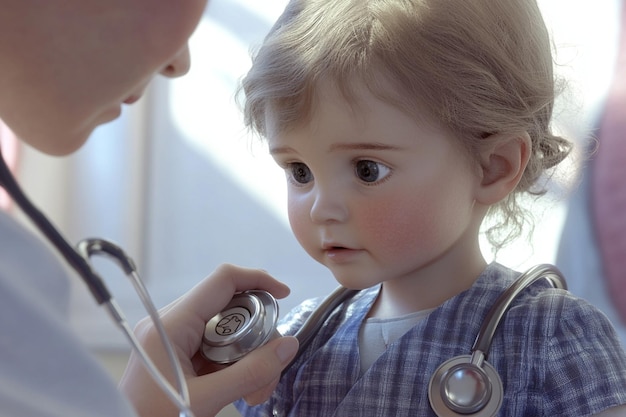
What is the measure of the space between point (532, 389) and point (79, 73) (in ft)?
1.94

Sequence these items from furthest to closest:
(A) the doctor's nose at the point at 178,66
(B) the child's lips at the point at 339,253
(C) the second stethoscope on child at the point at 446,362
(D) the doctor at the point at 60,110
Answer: (B) the child's lips at the point at 339,253
(C) the second stethoscope on child at the point at 446,362
(A) the doctor's nose at the point at 178,66
(D) the doctor at the point at 60,110

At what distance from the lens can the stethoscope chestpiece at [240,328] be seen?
99 cm

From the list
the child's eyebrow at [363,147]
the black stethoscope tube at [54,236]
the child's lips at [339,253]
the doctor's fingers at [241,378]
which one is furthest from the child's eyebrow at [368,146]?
the black stethoscope tube at [54,236]

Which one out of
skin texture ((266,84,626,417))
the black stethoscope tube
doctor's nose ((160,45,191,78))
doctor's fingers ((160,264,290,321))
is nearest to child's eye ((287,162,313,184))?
skin texture ((266,84,626,417))

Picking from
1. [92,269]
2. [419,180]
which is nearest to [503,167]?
[419,180]

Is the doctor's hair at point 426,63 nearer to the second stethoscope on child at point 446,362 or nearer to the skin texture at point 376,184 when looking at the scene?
the skin texture at point 376,184

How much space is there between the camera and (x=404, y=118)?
989 mm

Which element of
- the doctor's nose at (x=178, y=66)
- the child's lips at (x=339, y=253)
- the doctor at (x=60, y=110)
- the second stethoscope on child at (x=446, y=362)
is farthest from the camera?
the child's lips at (x=339, y=253)

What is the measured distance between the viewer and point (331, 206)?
994 mm

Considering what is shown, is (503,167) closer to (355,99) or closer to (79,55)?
(355,99)

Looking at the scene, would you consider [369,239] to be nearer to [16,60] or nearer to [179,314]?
[179,314]

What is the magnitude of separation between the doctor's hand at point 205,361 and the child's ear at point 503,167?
28 cm

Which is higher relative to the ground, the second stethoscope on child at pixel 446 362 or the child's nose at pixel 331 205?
the child's nose at pixel 331 205

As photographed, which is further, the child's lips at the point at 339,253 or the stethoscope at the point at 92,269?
the child's lips at the point at 339,253
